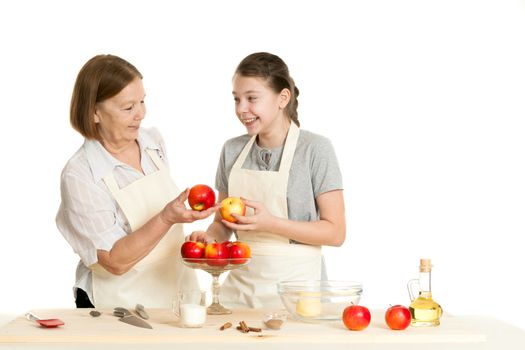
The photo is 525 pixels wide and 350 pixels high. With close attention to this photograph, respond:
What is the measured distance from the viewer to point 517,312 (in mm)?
5676

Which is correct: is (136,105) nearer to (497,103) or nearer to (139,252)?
(139,252)

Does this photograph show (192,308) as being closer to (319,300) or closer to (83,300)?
(319,300)

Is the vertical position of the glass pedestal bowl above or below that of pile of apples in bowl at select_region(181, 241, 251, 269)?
below

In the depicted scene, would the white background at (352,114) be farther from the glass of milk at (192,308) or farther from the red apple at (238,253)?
the glass of milk at (192,308)

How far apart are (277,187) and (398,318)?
91cm

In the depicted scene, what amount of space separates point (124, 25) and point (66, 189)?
2669mm

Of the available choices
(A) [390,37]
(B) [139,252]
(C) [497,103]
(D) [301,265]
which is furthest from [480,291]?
(B) [139,252]

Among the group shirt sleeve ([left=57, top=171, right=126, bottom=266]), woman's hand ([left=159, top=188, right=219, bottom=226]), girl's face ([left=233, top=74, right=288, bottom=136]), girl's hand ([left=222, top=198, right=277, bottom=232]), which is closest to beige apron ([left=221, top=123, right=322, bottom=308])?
girl's face ([left=233, top=74, right=288, bottom=136])

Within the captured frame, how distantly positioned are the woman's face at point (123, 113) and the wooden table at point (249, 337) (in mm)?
833

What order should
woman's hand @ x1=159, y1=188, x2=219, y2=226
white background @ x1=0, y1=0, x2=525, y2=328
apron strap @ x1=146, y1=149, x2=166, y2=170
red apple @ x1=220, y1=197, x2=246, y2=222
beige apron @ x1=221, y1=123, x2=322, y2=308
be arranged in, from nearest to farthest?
woman's hand @ x1=159, y1=188, x2=219, y2=226
red apple @ x1=220, y1=197, x2=246, y2=222
beige apron @ x1=221, y1=123, x2=322, y2=308
apron strap @ x1=146, y1=149, x2=166, y2=170
white background @ x1=0, y1=0, x2=525, y2=328

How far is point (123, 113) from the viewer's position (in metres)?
3.05

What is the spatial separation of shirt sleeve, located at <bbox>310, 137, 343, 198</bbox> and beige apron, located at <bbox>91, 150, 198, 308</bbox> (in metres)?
0.57

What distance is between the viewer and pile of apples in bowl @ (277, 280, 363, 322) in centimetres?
254

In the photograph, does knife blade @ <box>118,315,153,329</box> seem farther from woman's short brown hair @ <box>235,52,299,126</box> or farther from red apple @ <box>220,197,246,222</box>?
woman's short brown hair @ <box>235,52,299,126</box>
